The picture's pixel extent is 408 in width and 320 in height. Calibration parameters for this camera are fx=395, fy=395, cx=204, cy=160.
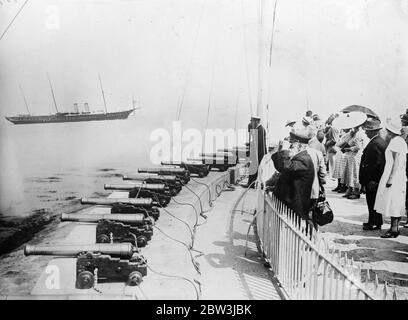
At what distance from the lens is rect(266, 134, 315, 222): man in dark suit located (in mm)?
4352

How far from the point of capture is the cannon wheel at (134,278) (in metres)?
3.89

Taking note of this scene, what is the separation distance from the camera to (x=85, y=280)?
12.4 feet

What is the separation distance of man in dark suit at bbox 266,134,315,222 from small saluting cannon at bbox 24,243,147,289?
5.75 ft

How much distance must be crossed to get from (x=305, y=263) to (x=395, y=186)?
8.56 ft

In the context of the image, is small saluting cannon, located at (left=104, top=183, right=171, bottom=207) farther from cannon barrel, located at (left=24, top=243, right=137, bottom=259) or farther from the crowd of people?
cannon barrel, located at (left=24, top=243, right=137, bottom=259)

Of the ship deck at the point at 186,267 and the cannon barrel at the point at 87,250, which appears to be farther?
the cannon barrel at the point at 87,250

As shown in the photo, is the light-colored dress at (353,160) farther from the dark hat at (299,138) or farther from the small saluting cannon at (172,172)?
the dark hat at (299,138)

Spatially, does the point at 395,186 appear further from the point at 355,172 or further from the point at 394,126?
the point at 355,172

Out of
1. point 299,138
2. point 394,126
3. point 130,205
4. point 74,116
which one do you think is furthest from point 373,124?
point 74,116

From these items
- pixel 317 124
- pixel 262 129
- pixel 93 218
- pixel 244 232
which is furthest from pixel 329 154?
pixel 93 218

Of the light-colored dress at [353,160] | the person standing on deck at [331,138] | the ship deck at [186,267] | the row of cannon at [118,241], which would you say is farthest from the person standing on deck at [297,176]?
the person standing on deck at [331,138]

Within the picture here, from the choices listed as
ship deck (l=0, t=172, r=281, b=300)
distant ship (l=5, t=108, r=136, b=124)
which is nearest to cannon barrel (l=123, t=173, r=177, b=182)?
ship deck (l=0, t=172, r=281, b=300)

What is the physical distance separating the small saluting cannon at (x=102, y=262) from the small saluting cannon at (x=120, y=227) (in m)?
0.64
